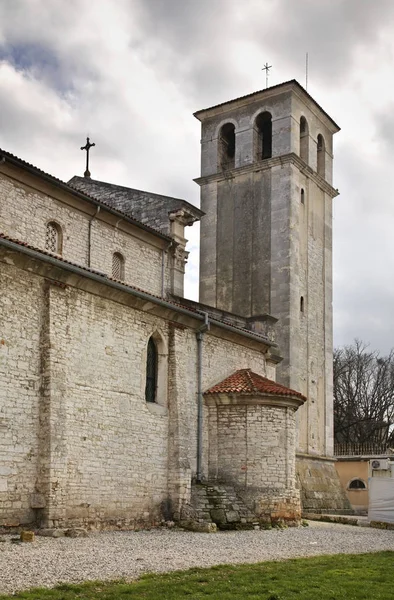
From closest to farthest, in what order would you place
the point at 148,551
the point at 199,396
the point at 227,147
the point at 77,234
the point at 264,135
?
the point at 148,551
the point at 199,396
the point at 77,234
the point at 264,135
the point at 227,147

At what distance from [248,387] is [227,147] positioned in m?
16.9

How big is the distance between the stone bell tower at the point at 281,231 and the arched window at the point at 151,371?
36.2ft

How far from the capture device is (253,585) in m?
9.30

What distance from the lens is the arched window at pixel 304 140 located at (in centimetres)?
3325

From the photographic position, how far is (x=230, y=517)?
18625 mm

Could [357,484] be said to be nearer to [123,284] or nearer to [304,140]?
[304,140]

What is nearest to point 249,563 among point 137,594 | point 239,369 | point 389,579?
point 389,579

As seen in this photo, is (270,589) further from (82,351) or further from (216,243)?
(216,243)

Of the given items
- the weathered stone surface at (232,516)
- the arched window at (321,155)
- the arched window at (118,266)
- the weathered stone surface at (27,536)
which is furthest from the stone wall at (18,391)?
the arched window at (321,155)

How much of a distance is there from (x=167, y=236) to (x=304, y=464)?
11.1 metres

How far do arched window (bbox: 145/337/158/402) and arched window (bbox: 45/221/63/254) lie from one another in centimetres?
375

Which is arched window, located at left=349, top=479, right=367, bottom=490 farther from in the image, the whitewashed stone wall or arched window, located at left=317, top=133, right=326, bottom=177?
the whitewashed stone wall

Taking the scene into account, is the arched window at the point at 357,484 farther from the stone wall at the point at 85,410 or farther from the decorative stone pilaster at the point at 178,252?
the stone wall at the point at 85,410

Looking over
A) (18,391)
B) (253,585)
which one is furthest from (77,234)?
(253,585)
